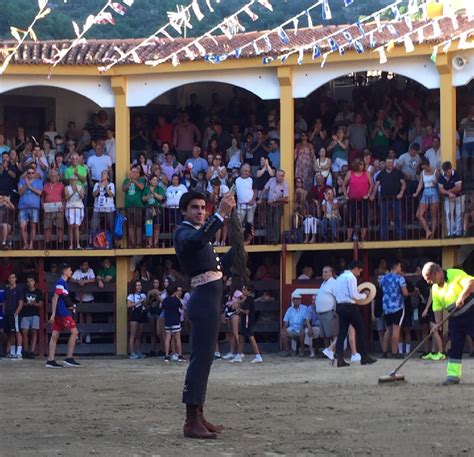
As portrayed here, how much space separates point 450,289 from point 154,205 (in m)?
10.9

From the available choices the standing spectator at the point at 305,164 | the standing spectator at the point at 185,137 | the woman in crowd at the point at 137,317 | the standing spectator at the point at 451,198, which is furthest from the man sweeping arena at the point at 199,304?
the standing spectator at the point at 185,137

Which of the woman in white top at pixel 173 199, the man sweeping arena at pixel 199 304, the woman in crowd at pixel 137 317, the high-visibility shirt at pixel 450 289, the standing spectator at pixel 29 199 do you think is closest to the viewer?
the man sweeping arena at pixel 199 304

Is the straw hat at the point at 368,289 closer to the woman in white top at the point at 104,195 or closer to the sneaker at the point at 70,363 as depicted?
the sneaker at the point at 70,363

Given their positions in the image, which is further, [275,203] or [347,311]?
[275,203]

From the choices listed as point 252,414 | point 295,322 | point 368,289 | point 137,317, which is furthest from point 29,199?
point 252,414

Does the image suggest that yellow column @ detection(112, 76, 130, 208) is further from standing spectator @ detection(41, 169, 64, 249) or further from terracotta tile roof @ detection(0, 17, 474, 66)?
standing spectator @ detection(41, 169, 64, 249)

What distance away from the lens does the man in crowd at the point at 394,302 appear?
2359 cm

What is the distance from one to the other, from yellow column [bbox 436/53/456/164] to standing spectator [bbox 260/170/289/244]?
10.5ft

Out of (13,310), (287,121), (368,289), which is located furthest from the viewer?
(287,121)

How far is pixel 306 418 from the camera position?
12445 millimetres

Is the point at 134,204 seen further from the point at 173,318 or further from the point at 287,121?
the point at 287,121

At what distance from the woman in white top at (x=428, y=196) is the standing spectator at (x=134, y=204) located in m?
5.58

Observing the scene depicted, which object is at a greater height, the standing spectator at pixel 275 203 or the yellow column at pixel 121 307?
the standing spectator at pixel 275 203

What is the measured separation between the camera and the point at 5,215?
88.1 feet
